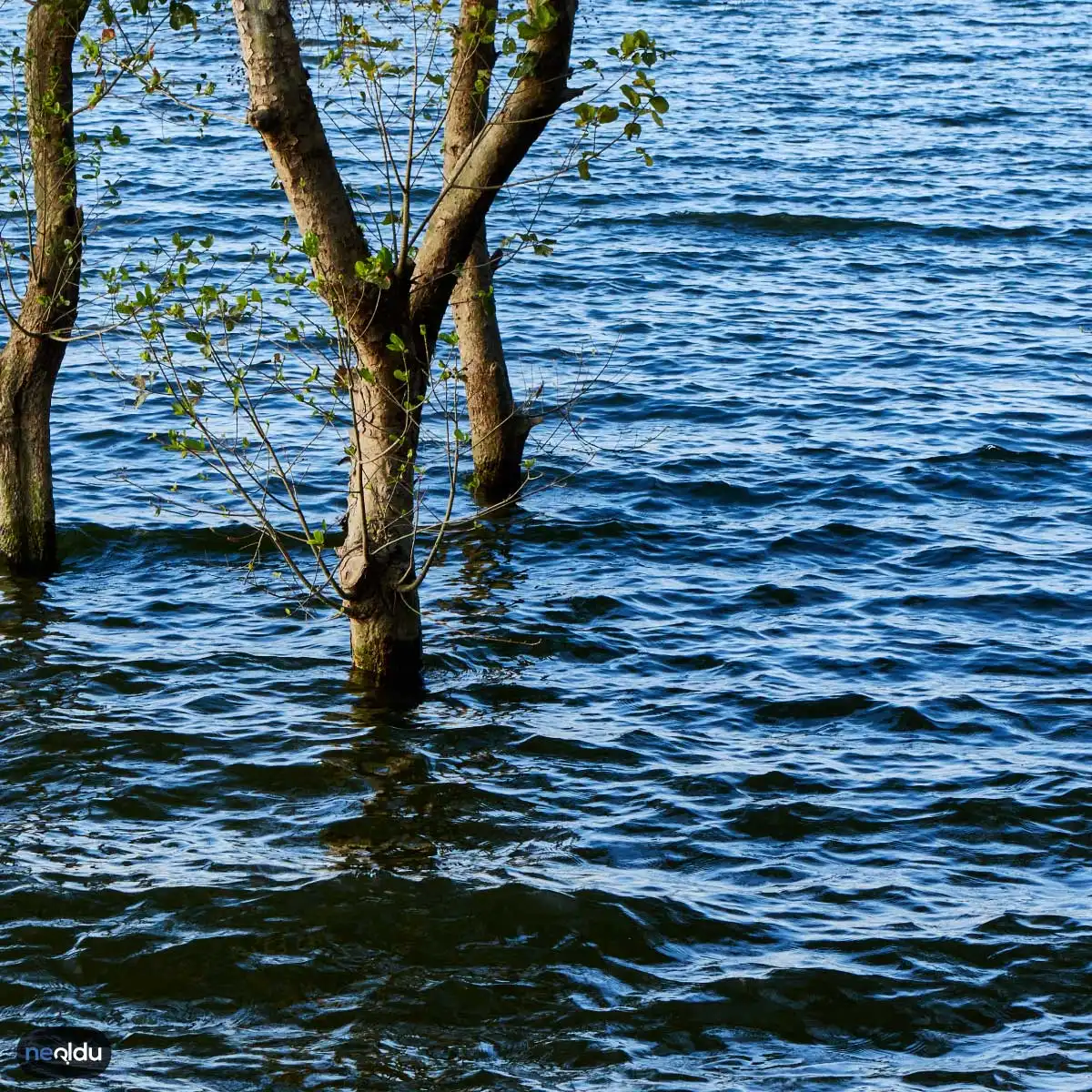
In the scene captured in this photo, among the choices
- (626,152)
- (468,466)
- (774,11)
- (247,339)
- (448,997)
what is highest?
(774,11)

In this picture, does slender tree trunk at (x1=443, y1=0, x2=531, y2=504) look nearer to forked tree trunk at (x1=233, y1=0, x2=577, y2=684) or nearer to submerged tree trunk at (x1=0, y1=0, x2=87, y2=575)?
forked tree trunk at (x1=233, y1=0, x2=577, y2=684)

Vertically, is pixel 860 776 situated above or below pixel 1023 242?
below

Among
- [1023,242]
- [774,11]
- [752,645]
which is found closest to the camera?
[752,645]

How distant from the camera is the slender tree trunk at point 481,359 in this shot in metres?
12.9

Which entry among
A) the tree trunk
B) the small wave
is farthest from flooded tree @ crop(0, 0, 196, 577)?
the small wave

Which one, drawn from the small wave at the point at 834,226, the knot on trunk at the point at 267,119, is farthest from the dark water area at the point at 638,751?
the knot on trunk at the point at 267,119

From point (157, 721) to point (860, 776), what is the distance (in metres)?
5.18

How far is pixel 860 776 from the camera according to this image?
10.5m

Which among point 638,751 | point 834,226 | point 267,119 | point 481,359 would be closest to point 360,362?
point 267,119

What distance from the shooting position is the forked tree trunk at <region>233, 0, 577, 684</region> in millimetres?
9250

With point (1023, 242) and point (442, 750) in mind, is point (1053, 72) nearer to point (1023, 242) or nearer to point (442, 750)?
point (1023, 242)

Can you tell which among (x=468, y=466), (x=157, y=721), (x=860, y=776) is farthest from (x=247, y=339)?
(x=860, y=776)

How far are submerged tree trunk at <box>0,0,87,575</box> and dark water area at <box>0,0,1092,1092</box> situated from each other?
0.70 metres

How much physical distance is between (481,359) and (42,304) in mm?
4117
